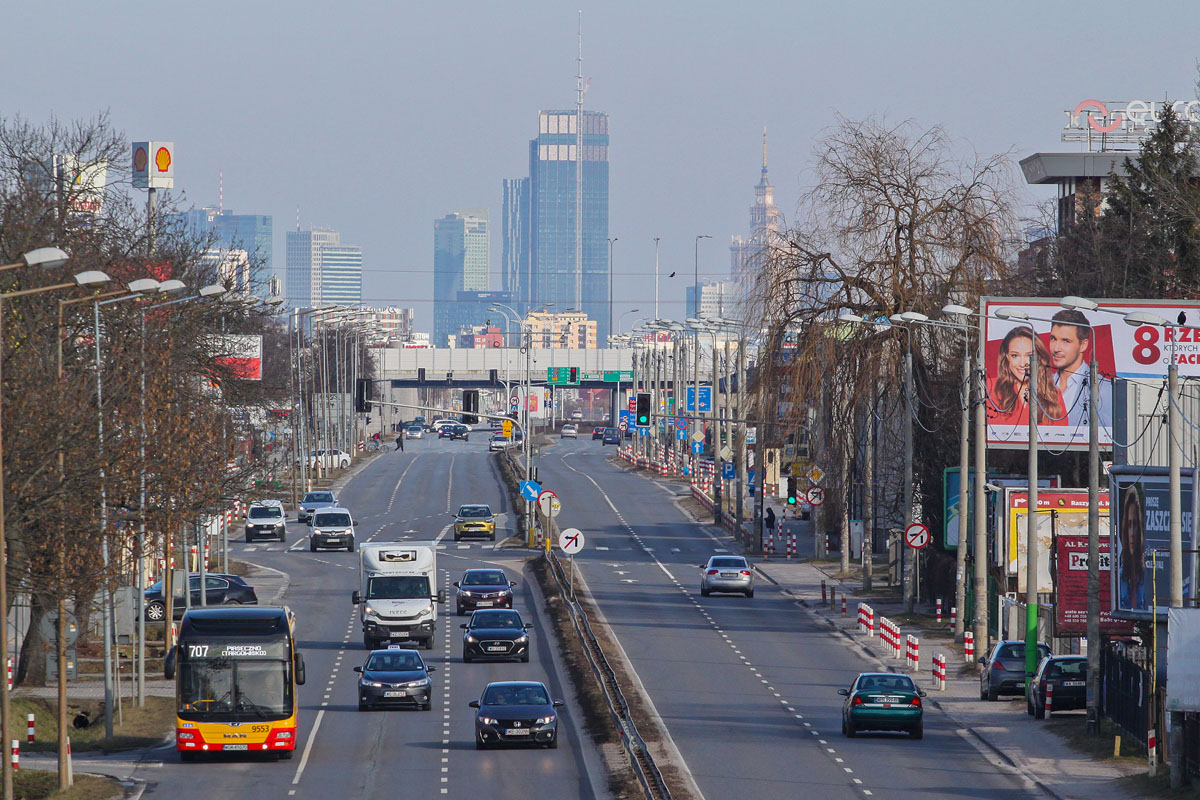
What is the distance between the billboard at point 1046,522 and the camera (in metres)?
43.2

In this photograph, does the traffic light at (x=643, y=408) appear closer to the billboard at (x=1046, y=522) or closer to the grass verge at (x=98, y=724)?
the billboard at (x=1046, y=522)

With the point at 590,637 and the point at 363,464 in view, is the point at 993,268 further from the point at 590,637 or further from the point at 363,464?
the point at 363,464

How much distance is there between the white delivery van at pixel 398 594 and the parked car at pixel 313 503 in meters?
39.9

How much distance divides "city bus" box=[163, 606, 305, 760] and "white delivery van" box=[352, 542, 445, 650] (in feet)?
47.4

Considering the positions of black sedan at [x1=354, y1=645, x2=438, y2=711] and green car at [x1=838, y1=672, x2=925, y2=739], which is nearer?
green car at [x1=838, y1=672, x2=925, y2=739]

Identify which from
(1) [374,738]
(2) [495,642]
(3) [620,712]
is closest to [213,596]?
(2) [495,642]

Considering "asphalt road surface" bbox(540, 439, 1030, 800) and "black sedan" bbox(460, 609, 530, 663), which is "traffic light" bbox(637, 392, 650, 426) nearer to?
"asphalt road surface" bbox(540, 439, 1030, 800)

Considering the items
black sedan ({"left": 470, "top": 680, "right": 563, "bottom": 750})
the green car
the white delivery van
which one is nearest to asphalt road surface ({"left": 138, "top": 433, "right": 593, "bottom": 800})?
black sedan ({"left": 470, "top": 680, "right": 563, "bottom": 750})

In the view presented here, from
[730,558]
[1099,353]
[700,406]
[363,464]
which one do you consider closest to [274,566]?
[730,558]

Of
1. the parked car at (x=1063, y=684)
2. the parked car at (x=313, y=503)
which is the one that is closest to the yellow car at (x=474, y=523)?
the parked car at (x=313, y=503)

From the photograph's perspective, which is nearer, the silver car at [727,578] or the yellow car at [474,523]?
the silver car at [727,578]

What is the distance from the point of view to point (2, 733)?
24438mm

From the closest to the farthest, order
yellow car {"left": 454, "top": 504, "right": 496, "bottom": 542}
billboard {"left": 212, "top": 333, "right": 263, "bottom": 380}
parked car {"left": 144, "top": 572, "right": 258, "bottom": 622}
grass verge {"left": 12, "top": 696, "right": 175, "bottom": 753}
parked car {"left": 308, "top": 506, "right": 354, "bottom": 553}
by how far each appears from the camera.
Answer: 1. grass verge {"left": 12, "top": 696, "right": 175, "bottom": 753}
2. parked car {"left": 144, "top": 572, "right": 258, "bottom": 622}
3. billboard {"left": 212, "top": 333, "right": 263, "bottom": 380}
4. parked car {"left": 308, "top": 506, "right": 354, "bottom": 553}
5. yellow car {"left": 454, "top": 504, "right": 496, "bottom": 542}

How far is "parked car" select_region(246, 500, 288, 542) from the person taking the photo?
80750 mm
